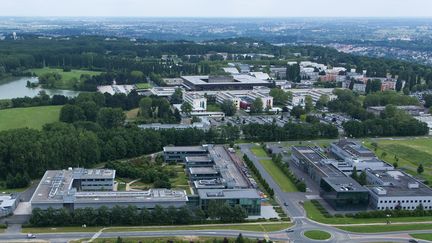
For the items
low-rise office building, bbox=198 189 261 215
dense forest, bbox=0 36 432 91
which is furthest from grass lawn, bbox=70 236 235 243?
dense forest, bbox=0 36 432 91

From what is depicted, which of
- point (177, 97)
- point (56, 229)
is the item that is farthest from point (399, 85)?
point (56, 229)

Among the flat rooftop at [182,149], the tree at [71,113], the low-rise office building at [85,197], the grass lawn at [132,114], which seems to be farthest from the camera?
the grass lawn at [132,114]

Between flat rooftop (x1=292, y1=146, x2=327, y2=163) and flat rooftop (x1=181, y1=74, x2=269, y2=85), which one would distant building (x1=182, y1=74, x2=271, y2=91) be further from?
flat rooftop (x1=292, y1=146, x2=327, y2=163)

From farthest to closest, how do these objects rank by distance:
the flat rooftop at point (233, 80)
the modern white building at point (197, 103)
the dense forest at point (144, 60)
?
1. the dense forest at point (144, 60)
2. the flat rooftop at point (233, 80)
3. the modern white building at point (197, 103)

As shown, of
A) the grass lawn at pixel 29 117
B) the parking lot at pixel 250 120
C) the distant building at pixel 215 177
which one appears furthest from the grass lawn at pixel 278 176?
the grass lawn at pixel 29 117

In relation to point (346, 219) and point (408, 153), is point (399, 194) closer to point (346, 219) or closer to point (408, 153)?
point (346, 219)

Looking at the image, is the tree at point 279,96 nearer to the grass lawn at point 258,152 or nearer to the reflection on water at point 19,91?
the grass lawn at point 258,152
